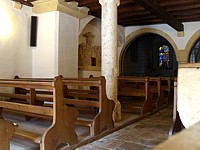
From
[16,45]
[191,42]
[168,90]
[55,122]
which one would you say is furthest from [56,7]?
[191,42]

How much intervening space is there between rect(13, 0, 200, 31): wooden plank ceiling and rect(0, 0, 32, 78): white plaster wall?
4.83 ft

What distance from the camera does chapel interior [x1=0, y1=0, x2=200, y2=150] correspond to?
2.13 meters

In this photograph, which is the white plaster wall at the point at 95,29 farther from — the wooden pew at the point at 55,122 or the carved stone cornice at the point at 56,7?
the wooden pew at the point at 55,122

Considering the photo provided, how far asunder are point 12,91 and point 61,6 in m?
2.29

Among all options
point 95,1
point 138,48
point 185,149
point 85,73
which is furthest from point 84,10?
point 138,48

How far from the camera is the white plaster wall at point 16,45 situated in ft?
15.3

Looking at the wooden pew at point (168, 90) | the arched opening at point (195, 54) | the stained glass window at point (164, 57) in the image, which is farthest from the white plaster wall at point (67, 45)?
the stained glass window at point (164, 57)

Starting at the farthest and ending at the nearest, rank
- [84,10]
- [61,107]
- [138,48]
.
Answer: [138,48], [84,10], [61,107]

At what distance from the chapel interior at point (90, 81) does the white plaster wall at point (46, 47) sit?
0.08 feet

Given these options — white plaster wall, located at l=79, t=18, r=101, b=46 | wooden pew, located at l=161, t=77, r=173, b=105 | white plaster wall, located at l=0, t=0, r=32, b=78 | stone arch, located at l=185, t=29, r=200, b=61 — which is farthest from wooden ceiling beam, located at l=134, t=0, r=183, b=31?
white plaster wall, located at l=0, t=0, r=32, b=78

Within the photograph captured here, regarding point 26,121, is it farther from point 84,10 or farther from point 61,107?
point 84,10

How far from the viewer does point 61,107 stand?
222 centimetres

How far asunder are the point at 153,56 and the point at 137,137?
9.99 m

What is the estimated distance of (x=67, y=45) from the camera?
5.35 meters
